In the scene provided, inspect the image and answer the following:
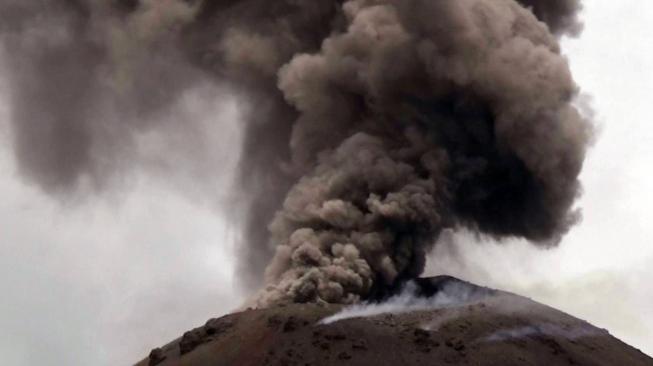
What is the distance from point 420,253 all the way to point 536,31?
13.4 m

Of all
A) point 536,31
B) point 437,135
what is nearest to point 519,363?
point 437,135

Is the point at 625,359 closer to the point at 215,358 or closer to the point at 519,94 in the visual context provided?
the point at 519,94

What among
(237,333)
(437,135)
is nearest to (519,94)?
(437,135)

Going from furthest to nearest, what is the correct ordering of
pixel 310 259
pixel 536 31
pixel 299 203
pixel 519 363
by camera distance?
1. pixel 536 31
2. pixel 299 203
3. pixel 310 259
4. pixel 519 363

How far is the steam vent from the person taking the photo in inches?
1384

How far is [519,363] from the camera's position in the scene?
35.1 metres

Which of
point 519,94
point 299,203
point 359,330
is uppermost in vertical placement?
point 519,94

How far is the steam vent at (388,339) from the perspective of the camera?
115 ft

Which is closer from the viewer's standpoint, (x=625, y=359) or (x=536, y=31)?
(x=625, y=359)

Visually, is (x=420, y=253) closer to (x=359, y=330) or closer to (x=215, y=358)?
(x=359, y=330)

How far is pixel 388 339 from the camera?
35.8 metres

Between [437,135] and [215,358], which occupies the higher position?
[437,135]

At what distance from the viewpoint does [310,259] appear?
39.0 meters

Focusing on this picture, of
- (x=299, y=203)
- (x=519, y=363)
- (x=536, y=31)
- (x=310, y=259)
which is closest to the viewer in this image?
(x=519, y=363)
